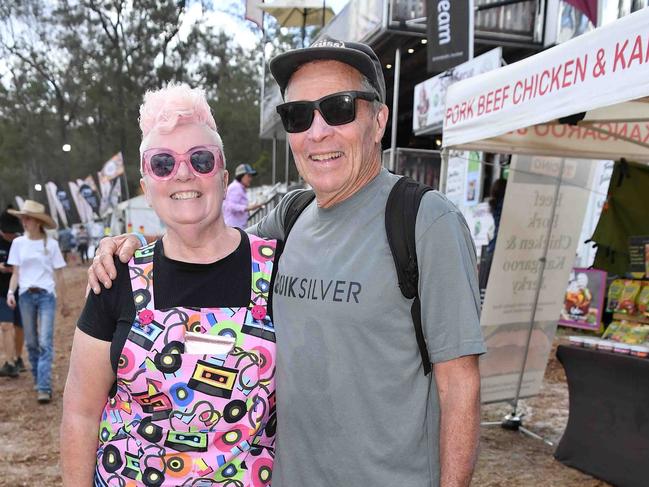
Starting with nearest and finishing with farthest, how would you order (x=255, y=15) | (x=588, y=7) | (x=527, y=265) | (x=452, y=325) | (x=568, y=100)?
(x=452, y=325), (x=568, y=100), (x=527, y=265), (x=588, y=7), (x=255, y=15)

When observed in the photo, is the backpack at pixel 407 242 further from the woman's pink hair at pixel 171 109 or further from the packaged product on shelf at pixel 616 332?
the packaged product on shelf at pixel 616 332

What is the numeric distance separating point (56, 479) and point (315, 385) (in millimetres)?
3719

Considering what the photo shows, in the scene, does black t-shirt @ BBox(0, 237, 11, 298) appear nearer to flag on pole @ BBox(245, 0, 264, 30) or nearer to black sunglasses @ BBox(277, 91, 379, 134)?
black sunglasses @ BBox(277, 91, 379, 134)

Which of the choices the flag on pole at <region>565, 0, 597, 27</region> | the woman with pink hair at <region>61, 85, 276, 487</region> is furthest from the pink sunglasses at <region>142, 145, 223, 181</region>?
the flag on pole at <region>565, 0, 597, 27</region>

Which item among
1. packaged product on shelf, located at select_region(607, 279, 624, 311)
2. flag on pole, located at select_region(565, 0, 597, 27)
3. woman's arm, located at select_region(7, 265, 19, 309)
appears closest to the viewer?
packaged product on shelf, located at select_region(607, 279, 624, 311)

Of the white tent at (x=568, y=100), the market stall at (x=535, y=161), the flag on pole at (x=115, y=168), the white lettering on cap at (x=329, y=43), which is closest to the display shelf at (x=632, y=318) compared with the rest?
the market stall at (x=535, y=161)

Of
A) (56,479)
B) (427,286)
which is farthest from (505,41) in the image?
(427,286)

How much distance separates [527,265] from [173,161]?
4113 millimetres

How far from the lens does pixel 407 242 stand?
153 centimetres

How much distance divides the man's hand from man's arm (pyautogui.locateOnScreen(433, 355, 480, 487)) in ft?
3.03

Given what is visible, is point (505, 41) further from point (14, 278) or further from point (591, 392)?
point (14, 278)

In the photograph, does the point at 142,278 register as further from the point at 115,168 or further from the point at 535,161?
the point at 115,168

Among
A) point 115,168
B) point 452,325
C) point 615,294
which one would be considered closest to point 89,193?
point 115,168

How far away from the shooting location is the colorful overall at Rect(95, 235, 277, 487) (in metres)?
1.64
